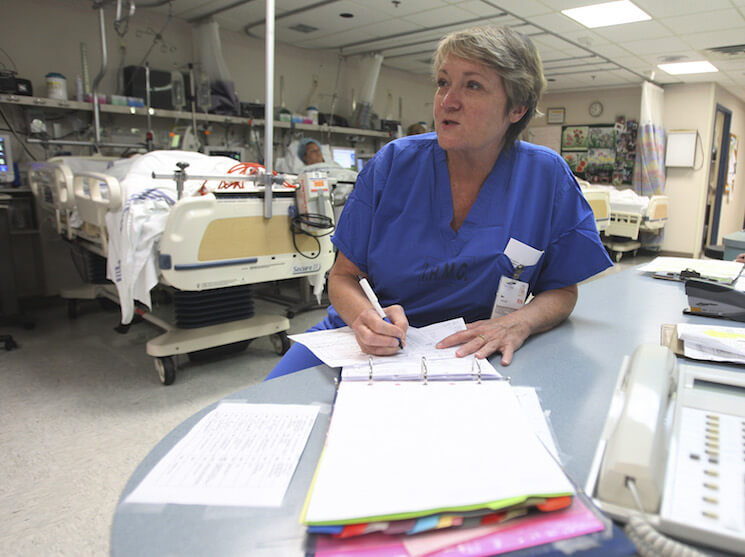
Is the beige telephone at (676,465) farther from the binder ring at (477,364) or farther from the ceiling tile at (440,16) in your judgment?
the ceiling tile at (440,16)

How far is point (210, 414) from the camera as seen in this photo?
2.29 ft

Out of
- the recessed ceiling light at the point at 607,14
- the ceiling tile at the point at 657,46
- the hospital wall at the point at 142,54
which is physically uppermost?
the recessed ceiling light at the point at 607,14

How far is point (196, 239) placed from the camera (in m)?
2.29

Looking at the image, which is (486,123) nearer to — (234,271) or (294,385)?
(294,385)

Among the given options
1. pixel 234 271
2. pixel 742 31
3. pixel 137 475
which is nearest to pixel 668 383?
pixel 137 475

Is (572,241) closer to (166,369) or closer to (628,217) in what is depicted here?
(166,369)

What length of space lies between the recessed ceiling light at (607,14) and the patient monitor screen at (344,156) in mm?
2758

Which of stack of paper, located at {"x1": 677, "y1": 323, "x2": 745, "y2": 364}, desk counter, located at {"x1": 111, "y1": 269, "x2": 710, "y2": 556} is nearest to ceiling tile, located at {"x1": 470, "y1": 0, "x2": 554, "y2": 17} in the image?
desk counter, located at {"x1": 111, "y1": 269, "x2": 710, "y2": 556}

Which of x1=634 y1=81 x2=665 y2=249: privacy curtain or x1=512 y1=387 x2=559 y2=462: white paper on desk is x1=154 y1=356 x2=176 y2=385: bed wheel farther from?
x1=634 y1=81 x2=665 y2=249: privacy curtain

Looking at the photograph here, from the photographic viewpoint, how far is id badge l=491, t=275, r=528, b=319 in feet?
3.87

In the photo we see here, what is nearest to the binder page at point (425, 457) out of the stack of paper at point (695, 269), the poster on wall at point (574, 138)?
the stack of paper at point (695, 269)

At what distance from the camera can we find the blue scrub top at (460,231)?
118 centimetres

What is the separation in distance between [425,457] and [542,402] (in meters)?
0.28

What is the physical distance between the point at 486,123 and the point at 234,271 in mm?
1656
